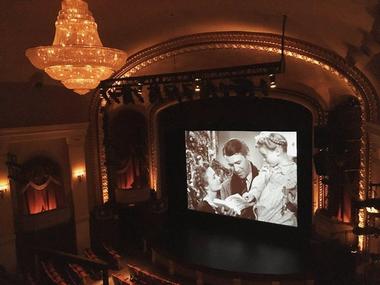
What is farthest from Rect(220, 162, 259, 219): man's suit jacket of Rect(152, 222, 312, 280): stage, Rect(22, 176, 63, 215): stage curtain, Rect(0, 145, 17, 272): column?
Rect(0, 145, 17, 272): column

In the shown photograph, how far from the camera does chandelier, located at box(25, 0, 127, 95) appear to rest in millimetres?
3289

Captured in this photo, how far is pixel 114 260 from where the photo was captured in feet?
30.0

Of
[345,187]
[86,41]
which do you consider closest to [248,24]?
[86,41]

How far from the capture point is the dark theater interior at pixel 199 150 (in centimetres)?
587

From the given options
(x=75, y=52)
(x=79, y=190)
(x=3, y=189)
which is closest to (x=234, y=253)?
(x=79, y=190)

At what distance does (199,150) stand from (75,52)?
7.80 metres

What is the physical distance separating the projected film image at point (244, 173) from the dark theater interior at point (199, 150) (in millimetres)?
37

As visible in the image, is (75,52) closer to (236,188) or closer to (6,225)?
(6,225)

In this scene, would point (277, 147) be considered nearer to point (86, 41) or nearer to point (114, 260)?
point (114, 260)

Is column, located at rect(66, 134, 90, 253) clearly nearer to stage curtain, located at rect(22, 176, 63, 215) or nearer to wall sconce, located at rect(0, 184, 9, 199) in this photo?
stage curtain, located at rect(22, 176, 63, 215)

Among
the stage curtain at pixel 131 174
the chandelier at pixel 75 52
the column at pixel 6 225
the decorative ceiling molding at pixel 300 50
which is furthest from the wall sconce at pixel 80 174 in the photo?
the chandelier at pixel 75 52

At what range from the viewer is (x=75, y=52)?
329 cm

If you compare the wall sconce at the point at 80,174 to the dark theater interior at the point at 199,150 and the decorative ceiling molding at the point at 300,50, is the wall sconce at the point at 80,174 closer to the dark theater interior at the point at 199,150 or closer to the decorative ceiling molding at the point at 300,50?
the dark theater interior at the point at 199,150

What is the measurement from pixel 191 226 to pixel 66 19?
8.57 meters
